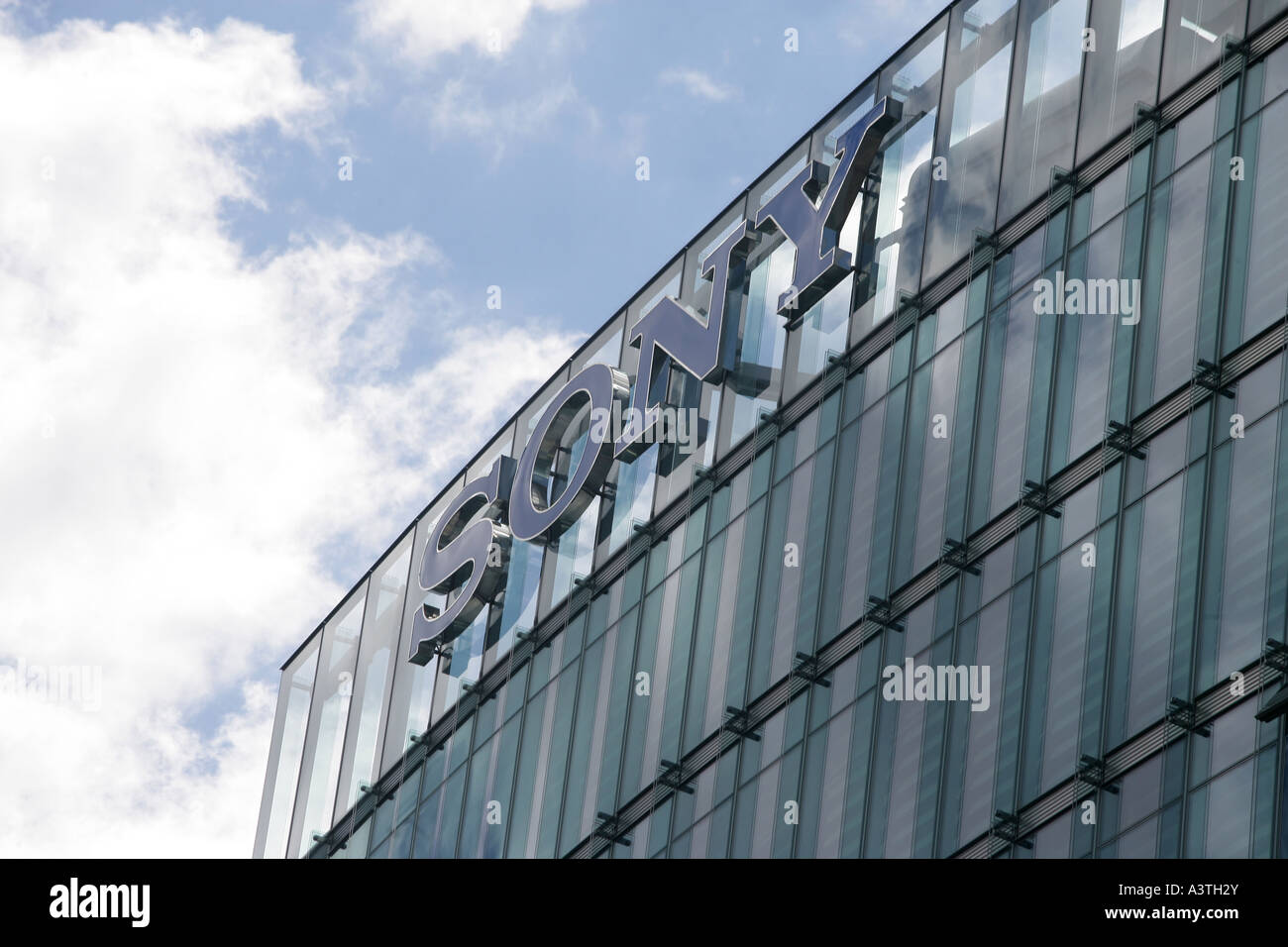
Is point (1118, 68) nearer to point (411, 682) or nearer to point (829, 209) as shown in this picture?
point (829, 209)

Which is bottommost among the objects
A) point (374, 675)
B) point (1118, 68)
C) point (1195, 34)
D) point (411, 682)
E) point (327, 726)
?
point (327, 726)

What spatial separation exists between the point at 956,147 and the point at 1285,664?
451 inches

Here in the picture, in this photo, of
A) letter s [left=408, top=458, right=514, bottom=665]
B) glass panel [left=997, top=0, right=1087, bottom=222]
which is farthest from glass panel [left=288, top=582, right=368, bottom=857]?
glass panel [left=997, top=0, right=1087, bottom=222]

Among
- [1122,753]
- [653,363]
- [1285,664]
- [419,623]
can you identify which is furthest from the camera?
[419,623]

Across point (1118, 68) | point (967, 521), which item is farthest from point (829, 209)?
point (967, 521)

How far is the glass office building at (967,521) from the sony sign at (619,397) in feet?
1.06

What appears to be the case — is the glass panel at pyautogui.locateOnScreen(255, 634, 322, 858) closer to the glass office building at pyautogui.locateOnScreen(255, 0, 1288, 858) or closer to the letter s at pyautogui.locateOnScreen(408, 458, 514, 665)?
the letter s at pyautogui.locateOnScreen(408, 458, 514, 665)

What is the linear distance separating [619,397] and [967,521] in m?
10.3

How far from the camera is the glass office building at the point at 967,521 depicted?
24.6 m

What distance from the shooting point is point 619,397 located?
124 ft

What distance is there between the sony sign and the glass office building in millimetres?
322
